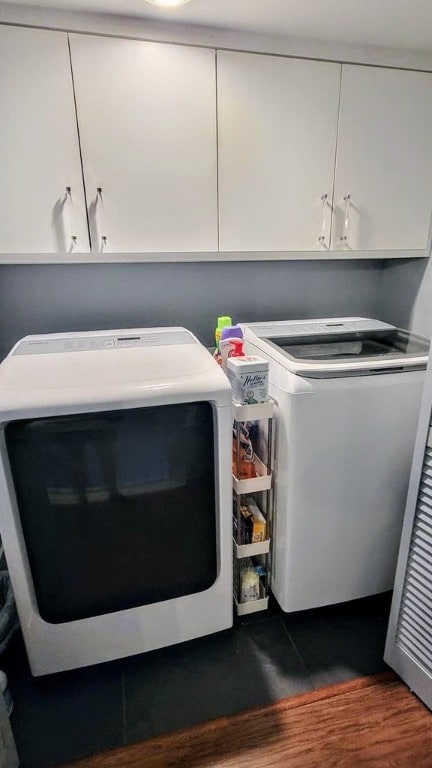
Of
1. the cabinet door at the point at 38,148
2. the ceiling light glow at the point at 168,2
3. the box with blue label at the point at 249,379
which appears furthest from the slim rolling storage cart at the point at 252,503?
the ceiling light glow at the point at 168,2

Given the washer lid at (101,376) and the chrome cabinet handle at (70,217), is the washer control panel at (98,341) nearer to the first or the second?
the washer lid at (101,376)

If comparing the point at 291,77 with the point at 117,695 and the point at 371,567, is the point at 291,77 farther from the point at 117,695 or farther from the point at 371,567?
the point at 117,695

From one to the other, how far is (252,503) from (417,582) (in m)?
0.59

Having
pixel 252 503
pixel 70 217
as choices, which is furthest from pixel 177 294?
pixel 252 503

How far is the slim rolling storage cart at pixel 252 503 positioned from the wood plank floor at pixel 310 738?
351 mm

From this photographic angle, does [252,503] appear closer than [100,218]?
No

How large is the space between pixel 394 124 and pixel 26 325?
1.64 meters

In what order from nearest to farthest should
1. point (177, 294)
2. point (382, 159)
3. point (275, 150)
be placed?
point (275, 150)
point (382, 159)
point (177, 294)

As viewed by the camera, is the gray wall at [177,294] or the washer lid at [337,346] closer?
the washer lid at [337,346]

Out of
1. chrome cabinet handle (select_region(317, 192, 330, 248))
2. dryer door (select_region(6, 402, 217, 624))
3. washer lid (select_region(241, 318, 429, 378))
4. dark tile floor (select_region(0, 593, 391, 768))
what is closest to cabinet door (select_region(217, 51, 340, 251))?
chrome cabinet handle (select_region(317, 192, 330, 248))

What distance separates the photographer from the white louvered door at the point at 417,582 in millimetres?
1125

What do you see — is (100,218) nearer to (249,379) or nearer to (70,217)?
(70,217)

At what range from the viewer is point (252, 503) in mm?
1552

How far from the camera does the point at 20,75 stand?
1.19m
